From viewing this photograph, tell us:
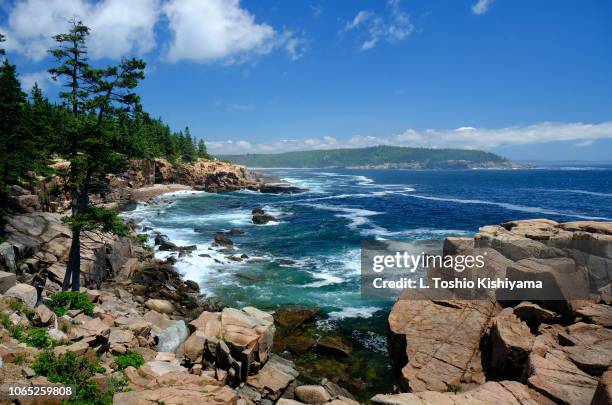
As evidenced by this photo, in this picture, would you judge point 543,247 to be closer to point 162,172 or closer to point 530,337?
point 530,337

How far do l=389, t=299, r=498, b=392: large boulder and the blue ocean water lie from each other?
7684 millimetres

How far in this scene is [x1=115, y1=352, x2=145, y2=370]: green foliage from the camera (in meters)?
13.6

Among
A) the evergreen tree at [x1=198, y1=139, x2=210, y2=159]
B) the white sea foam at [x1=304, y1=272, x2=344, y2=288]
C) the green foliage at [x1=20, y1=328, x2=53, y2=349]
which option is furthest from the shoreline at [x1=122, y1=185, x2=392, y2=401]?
the evergreen tree at [x1=198, y1=139, x2=210, y2=159]

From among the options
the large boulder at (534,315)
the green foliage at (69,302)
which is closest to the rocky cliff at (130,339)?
the green foliage at (69,302)

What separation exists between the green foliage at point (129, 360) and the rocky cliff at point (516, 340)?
9.51 metres

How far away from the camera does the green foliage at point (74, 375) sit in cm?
1084

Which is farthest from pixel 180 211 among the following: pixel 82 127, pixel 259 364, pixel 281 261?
pixel 259 364

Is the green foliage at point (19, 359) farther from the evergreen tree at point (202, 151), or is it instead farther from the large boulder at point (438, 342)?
the evergreen tree at point (202, 151)

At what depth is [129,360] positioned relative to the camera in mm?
13922

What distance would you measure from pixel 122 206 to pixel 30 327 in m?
59.4

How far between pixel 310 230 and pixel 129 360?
134ft

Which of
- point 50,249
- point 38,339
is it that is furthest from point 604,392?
point 50,249

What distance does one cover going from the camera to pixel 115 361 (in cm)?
1368

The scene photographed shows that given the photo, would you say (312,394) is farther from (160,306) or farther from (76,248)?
(76,248)
